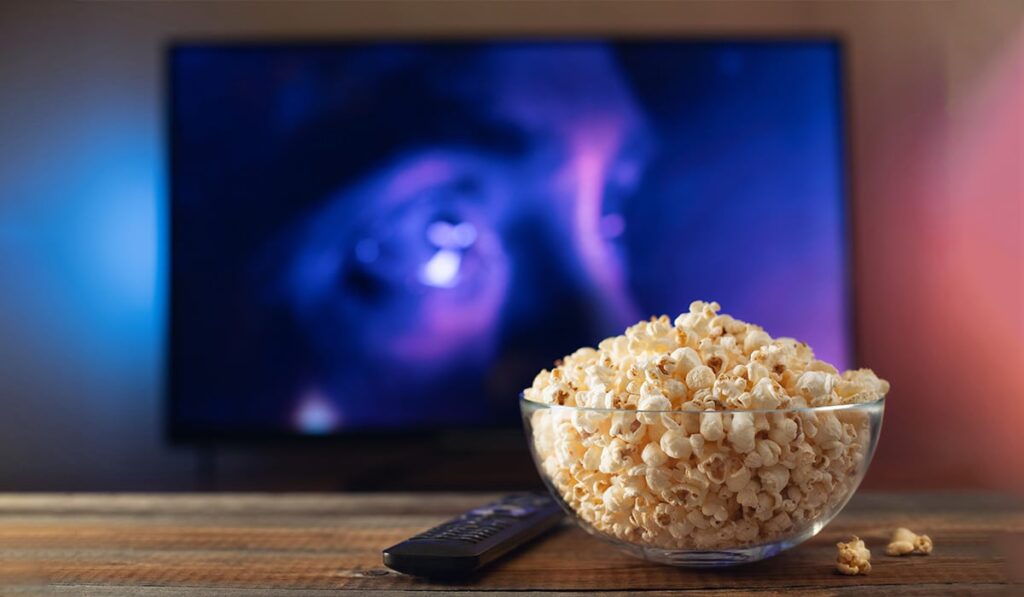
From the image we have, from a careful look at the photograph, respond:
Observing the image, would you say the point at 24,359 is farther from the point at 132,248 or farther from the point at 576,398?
the point at 576,398

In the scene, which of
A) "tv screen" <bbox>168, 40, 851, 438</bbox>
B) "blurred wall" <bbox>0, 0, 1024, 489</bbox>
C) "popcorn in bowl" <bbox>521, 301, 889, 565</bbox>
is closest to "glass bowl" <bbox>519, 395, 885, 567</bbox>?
"popcorn in bowl" <bbox>521, 301, 889, 565</bbox>

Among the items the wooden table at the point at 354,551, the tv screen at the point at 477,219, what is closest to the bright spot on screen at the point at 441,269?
the tv screen at the point at 477,219

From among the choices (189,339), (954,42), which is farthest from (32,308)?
(954,42)

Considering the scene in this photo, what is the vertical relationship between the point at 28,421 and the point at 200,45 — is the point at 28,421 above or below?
below

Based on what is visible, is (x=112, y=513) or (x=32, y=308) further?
(x=32, y=308)

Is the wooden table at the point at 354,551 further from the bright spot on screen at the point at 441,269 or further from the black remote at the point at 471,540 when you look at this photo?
the bright spot on screen at the point at 441,269

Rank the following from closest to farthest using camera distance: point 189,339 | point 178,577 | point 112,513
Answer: point 178,577 < point 112,513 < point 189,339

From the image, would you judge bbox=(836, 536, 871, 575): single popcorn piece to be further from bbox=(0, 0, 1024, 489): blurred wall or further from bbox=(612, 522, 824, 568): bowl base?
bbox=(0, 0, 1024, 489): blurred wall
